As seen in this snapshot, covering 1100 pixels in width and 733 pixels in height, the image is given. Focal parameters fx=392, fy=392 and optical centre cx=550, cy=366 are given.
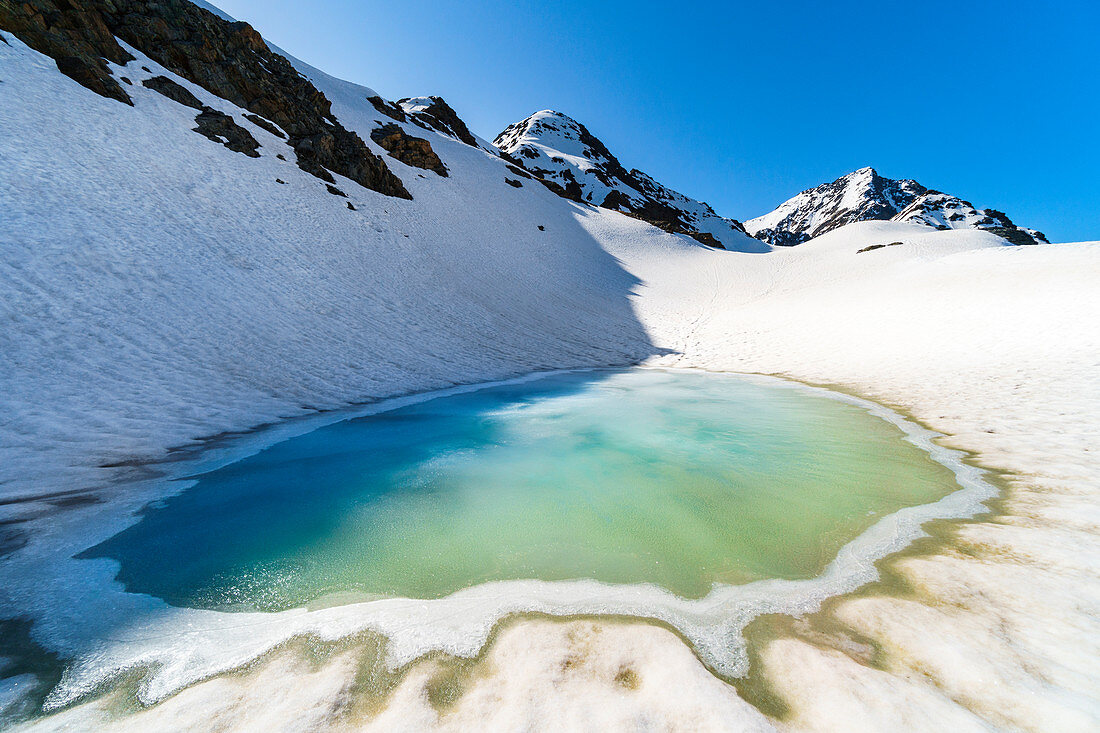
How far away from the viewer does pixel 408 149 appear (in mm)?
28328

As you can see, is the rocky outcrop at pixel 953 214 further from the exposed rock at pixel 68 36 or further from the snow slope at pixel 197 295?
the exposed rock at pixel 68 36

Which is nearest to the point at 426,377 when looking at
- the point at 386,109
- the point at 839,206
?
the point at 386,109

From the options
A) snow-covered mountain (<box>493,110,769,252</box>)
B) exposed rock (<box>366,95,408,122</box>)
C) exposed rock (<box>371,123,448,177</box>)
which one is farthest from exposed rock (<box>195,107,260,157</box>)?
snow-covered mountain (<box>493,110,769,252</box>)

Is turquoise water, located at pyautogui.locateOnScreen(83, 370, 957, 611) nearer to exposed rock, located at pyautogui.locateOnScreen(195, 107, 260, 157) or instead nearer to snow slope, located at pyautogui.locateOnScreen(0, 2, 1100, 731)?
snow slope, located at pyautogui.locateOnScreen(0, 2, 1100, 731)

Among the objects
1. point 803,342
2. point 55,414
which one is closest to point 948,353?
point 803,342

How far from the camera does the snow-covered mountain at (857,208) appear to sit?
328 ft

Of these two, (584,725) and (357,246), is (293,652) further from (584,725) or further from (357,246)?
(357,246)

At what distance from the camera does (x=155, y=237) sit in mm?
9234

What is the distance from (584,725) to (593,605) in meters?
0.79

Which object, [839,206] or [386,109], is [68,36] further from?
[839,206]

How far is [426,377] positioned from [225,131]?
16015mm

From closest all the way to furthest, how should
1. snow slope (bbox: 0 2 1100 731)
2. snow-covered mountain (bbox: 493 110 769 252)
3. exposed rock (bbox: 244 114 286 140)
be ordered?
snow slope (bbox: 0 2 1100 731) → exposed rock (bbox: 244 114 286 140) → snow-covered mountain (bbox: 493 110 769 252)

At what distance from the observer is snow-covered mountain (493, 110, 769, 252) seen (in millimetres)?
66938

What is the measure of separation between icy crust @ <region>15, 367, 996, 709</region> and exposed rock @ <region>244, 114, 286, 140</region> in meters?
23.2
